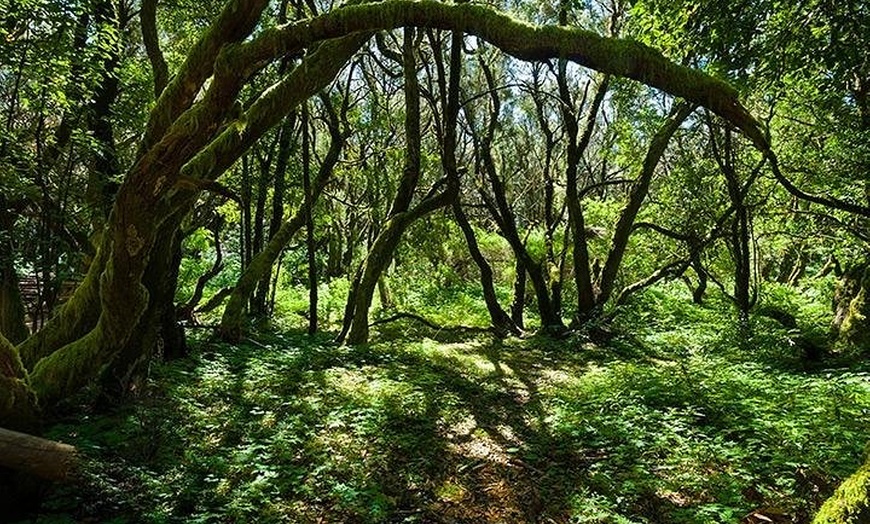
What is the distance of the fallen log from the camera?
11.5ft

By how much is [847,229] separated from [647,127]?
444cm

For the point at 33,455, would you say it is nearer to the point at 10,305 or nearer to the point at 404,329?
the point at 10,305

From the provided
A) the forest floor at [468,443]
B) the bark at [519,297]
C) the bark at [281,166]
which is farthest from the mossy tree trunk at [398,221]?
the bark at [519,297]

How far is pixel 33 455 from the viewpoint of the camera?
3547 mm

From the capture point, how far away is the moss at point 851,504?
2.74m

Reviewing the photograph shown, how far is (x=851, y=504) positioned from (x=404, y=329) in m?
12.1

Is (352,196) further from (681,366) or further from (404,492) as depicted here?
(404,492)

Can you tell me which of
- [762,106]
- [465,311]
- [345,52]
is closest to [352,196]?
[465,311]

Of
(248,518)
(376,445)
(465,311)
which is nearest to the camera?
(248,518)

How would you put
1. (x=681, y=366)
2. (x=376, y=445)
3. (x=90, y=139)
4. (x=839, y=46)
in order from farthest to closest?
1. (x=681, y=366)
2. (x=90, y=139)
3. (x=376, y=445)
4. (x=839, y=46)

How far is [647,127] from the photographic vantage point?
12648 millimetres

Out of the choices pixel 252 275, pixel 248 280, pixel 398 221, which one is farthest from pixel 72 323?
pixel 398 221

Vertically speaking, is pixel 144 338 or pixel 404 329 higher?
pixel 144 338

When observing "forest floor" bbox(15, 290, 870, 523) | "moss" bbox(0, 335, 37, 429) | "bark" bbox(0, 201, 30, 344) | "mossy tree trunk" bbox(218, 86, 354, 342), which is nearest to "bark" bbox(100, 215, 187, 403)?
"forest floor" bbox(15, 290, 870, 523)
